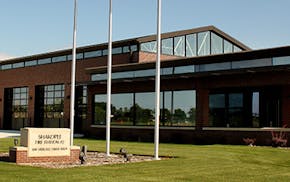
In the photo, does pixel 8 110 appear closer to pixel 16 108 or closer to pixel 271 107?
pixel 16 108

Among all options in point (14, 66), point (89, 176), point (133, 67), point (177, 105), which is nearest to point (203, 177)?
point (89, 176)

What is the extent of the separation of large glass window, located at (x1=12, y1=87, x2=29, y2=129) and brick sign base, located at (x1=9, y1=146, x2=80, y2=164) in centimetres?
4118

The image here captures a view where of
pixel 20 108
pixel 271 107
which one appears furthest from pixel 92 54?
pixel 271 107

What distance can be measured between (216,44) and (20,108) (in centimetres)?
2596

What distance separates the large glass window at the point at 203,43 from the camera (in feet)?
162

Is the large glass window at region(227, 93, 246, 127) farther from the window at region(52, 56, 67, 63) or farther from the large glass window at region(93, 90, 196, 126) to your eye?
the window at region(52, 56, 67, 63)

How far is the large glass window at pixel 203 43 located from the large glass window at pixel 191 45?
20.8 inches

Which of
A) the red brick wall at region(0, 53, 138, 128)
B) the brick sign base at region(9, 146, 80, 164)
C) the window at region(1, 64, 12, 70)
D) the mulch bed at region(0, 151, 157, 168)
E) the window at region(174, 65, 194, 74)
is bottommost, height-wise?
the mulch bed at region(0, 151, 157, 168)

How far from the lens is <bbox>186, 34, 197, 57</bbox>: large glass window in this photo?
48.7m

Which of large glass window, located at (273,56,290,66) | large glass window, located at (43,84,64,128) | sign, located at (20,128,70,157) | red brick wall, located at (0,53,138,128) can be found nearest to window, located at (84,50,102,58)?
red brick wall, located at (0,53,138,128)

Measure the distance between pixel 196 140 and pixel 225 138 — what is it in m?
2.28

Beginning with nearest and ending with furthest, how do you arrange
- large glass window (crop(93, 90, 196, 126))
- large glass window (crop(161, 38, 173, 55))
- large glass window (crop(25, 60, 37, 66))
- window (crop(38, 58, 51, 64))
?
large glass window (crop(93, 90, 196, 126)) < large glass window (crop(161, 38, 173, 55)) < window (crop(38, 58, 51, 64)) < large glass window (crop(25, 60, 37, 66))

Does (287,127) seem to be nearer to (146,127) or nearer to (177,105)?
(177,105)

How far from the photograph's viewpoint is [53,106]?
5725cm
